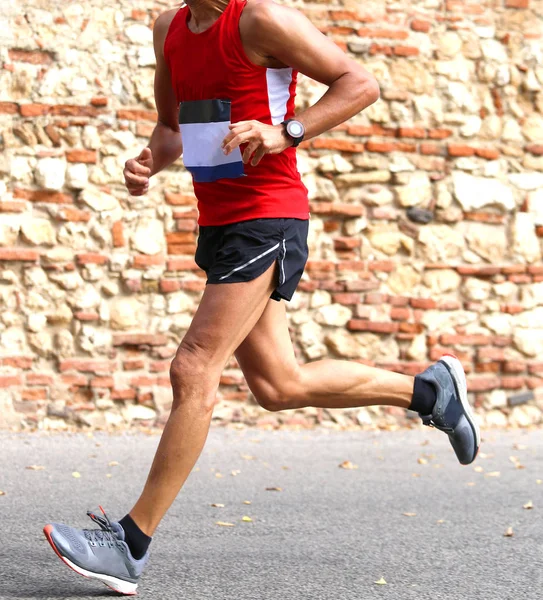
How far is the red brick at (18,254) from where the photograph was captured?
264 inches

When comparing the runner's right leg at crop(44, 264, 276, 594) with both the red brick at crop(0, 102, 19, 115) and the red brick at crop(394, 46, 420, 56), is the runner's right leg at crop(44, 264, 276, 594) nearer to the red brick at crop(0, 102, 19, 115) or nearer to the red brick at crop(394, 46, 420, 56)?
the red brick at crop(0, 102, 19, 115)

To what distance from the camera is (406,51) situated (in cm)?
750

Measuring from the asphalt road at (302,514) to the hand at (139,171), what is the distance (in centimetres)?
129

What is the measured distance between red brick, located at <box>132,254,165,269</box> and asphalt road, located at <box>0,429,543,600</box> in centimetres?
111

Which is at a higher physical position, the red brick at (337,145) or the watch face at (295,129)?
the watch face at (295,129)

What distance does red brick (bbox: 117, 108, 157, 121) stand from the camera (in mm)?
6902

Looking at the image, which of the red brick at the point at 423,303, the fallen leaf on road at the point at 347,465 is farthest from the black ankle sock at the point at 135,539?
the red brick at the point at 423,303

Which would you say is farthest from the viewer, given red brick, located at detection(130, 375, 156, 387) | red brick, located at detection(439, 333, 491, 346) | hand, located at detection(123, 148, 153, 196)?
red brick, located at detection(439, 333, 491, 346)

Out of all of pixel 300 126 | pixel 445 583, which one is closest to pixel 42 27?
pixel 300 126

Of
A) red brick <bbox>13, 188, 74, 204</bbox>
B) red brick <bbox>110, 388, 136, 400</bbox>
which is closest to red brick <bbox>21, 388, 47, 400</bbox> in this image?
red brick <bbox>110, 388, 136, 400</bbox>

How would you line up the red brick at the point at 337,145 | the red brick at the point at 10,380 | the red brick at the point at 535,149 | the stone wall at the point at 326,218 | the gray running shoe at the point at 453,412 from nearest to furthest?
1. the gray running shoe at the point at 453,412
2. the red brick at the point at 10,380
3. the stone wall at the point at 326,218
4. the red brick at the point at 337,145
5. the red brick at the point at 535,149

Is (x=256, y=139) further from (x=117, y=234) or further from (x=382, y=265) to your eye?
(x=382, y=265)

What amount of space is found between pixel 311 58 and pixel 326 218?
13.7 feet

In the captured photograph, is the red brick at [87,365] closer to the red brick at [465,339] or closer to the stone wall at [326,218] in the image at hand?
the stone wall at [326,218]
